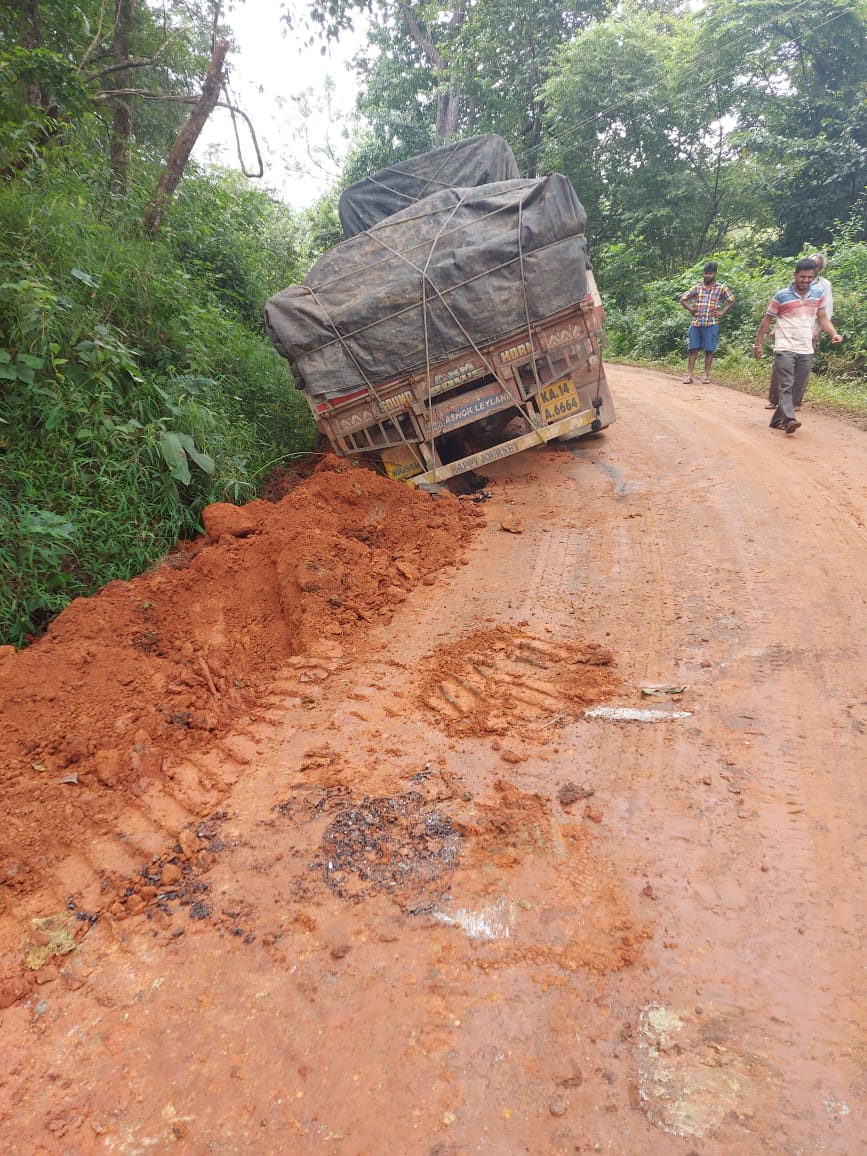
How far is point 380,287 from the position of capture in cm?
536

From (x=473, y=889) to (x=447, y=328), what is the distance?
446 cm

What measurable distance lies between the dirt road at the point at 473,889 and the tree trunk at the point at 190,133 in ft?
18.4

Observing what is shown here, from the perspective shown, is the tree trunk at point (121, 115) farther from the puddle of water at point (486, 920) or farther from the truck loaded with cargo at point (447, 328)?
the puddle of water at point (486, 920)

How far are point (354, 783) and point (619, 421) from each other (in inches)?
234

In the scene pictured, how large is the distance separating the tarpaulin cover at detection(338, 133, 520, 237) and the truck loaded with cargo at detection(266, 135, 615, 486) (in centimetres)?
242

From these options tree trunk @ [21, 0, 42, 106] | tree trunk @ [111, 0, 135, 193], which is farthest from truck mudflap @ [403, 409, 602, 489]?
tree trunk @ [111, 0, 135, 193]

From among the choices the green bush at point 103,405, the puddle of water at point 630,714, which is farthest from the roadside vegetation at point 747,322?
the green bush at point 103,405

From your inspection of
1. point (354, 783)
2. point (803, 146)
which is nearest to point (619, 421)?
point (354, 783)

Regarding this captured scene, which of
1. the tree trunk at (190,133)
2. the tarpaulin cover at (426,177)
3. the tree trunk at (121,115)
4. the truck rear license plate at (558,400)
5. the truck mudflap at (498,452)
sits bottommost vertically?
the truck mudflap at (498,452)

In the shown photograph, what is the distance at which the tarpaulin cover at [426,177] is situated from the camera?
7.91 m

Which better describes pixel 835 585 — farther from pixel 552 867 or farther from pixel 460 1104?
pixel 460 1104

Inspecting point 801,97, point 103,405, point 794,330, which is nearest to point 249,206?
point 103,405

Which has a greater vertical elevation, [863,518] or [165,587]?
[165,587]

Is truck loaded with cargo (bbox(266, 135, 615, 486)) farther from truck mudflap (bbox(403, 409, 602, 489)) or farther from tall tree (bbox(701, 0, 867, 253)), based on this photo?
tall tree (bbox(701, 0, 867, 253))
